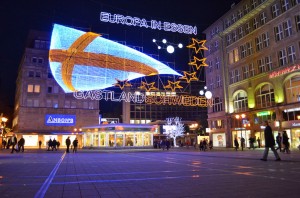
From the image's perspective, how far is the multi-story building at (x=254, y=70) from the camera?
37.5 meters

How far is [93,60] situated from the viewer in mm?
48594

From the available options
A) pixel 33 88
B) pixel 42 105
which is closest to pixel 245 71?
pixel 42 105

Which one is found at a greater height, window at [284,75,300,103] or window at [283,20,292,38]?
window at [283,20,292,38]

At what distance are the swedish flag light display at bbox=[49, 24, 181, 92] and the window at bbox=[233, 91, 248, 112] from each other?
12.9 metres

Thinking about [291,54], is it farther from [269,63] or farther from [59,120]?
[59,120]

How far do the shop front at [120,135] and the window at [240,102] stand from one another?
15.7 metres

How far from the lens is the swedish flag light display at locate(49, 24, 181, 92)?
158ft

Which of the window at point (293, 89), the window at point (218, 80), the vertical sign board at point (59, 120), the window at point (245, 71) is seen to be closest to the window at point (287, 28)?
the window at point (293, 89)

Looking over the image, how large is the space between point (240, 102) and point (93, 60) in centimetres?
2721

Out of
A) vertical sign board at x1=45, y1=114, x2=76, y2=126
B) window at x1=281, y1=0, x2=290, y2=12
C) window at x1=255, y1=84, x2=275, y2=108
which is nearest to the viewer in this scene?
window at x1=281, y1=0, x2=290, y2=12

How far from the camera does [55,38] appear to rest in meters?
49.2

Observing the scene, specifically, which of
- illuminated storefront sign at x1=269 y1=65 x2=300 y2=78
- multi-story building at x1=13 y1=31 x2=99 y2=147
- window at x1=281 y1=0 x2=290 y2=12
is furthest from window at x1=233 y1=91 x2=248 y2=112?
multi-story building at x1=13 y1=31 x2=99 y2=147

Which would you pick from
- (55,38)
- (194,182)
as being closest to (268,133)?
(194,182)

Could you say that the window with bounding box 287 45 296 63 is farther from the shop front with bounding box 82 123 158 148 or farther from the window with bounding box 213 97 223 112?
the shop front with bounding box 82 123 158 148
